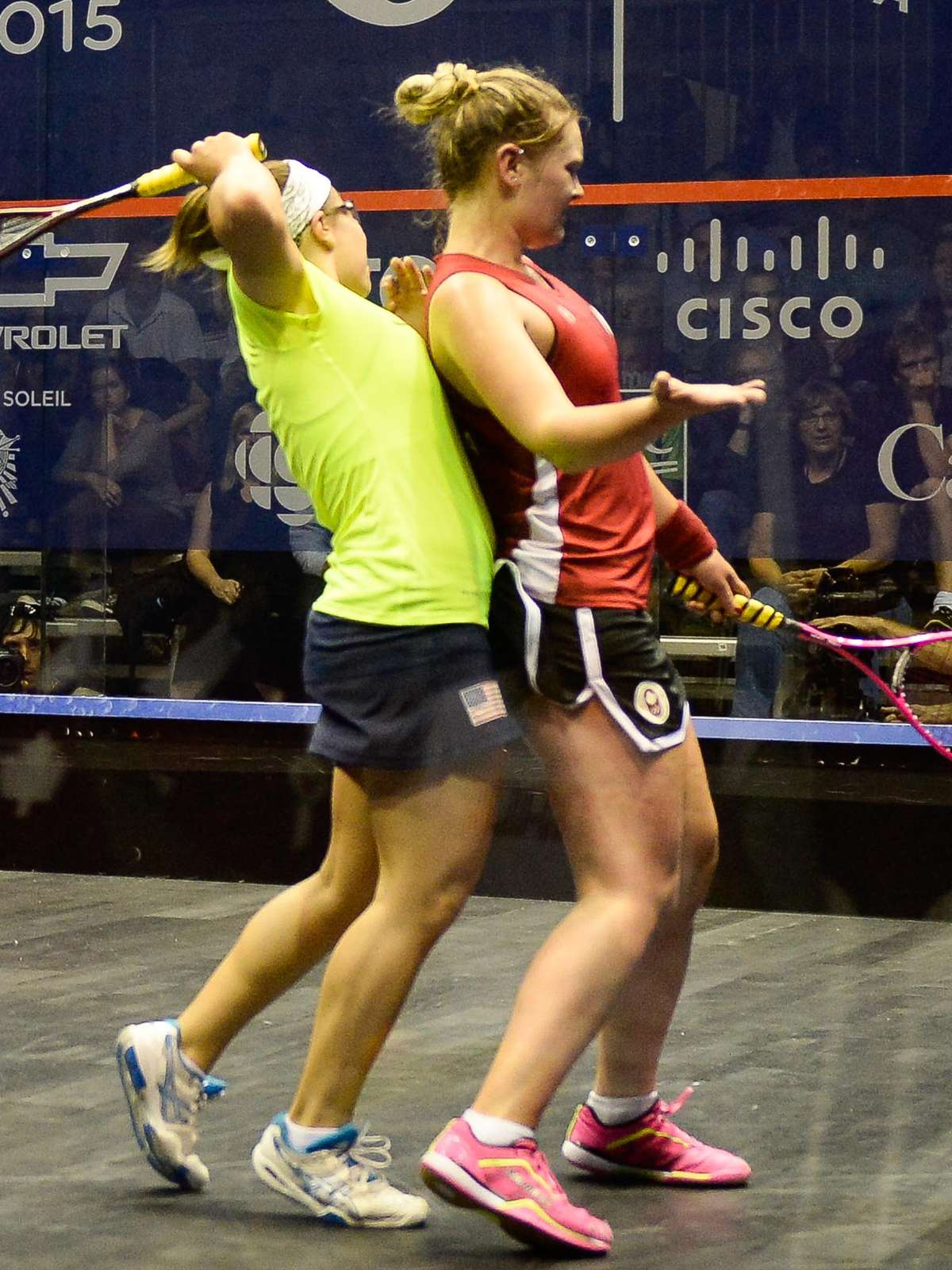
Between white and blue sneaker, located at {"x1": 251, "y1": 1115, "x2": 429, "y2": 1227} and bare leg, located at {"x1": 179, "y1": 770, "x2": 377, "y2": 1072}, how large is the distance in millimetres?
189

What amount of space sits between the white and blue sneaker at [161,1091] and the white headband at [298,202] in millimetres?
1200

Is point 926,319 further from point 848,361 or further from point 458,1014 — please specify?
point 458,1014

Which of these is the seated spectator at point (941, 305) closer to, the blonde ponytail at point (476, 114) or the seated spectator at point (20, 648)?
the seated spectator at point (20, 648)

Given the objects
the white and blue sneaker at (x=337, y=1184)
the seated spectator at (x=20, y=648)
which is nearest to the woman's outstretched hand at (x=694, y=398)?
the white and blue sneaker at (x=337, y=1184)

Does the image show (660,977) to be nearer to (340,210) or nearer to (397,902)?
(397,902)

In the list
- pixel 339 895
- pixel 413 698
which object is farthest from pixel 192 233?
pixel 339 895

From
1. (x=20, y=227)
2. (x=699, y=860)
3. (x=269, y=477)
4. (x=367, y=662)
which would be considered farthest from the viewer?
(x=269, y=477)

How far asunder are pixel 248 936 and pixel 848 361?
3.41 metres

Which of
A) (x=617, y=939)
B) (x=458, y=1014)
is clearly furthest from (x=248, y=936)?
(x=458, y=1014)

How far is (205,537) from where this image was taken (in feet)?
21.6

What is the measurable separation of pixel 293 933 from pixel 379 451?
2.47ft

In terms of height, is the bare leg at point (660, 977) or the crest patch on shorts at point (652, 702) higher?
the crest patch on shorts at point (652, 702)

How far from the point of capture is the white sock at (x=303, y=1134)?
10.3ft

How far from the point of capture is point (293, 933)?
3.24m
